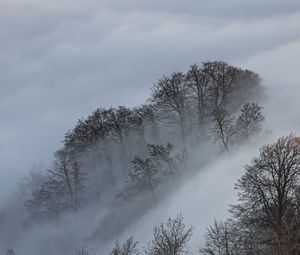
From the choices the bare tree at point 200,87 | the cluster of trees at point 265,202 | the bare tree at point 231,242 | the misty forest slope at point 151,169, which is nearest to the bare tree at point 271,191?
the cluster of trees at point 265,202

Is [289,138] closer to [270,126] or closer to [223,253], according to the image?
[223,253]

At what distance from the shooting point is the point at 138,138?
100812 millimetres

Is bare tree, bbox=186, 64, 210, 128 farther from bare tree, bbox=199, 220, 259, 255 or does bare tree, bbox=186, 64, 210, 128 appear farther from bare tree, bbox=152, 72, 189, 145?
bare tree, bbox=199, 220, 259, 255

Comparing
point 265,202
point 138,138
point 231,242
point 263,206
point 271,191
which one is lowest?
point 231,242

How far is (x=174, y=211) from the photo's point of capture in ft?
258

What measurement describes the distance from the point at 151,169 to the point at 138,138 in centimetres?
1559

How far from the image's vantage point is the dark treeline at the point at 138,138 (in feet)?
299

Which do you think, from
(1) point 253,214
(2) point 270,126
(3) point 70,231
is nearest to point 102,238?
(3) point 70,231

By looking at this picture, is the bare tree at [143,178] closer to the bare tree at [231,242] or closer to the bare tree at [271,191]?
the bare tree at [271,191]

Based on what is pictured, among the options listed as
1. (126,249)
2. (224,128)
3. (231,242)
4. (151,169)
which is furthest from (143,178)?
(231,242)

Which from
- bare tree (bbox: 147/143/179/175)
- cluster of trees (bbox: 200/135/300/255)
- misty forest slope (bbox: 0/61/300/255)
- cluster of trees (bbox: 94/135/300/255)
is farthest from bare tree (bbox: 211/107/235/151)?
cluster of trees (bbox: 200/135/300/255)

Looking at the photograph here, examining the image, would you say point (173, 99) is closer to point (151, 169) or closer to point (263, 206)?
point (151, 169)

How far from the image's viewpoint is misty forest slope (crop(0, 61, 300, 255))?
78875mm

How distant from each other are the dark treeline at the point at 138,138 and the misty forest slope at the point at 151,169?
0.16 metres
